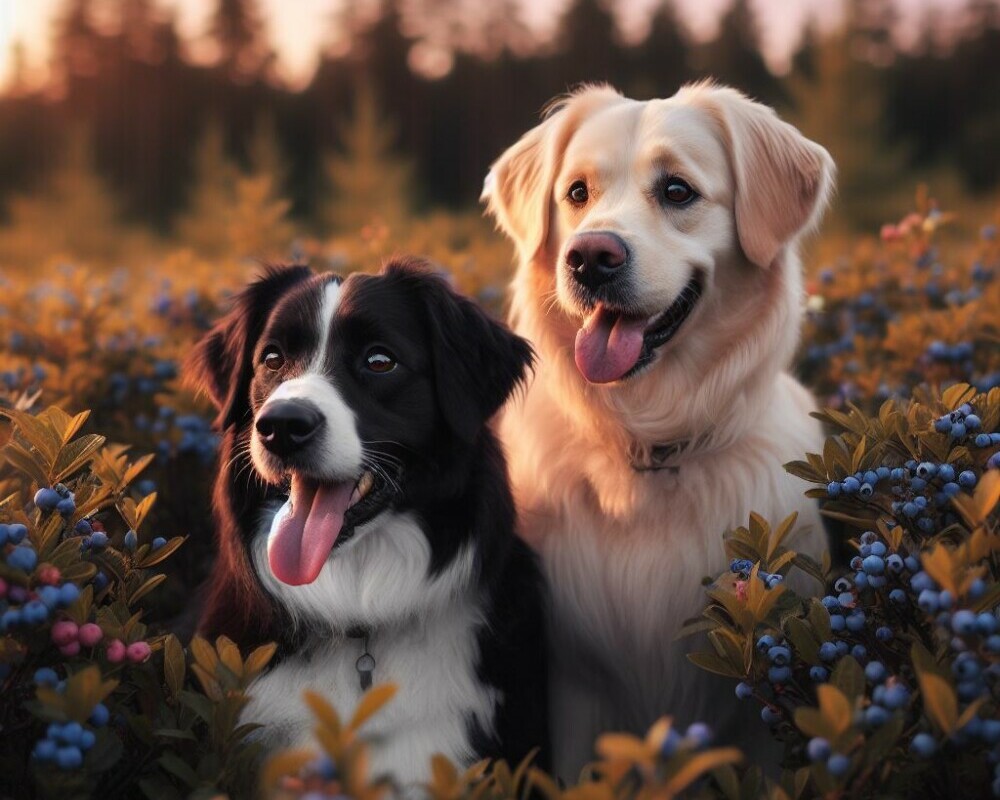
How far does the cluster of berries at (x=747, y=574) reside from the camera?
2539 millimetres

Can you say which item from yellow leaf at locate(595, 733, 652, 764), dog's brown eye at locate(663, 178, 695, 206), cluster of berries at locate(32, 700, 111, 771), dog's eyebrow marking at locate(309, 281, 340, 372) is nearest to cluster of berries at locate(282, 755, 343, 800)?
yellow leaf at locate(595, 733, 652, 764)

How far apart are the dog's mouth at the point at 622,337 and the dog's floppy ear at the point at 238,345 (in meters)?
0.95

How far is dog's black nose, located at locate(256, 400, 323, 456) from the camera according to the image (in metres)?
2.60

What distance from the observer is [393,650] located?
9.59 ft

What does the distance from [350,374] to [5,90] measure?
45.9 m

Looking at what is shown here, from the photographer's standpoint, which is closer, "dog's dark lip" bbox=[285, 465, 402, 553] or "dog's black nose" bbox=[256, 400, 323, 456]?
"dog's black nose" bbox=[256, 400, 323, 456]

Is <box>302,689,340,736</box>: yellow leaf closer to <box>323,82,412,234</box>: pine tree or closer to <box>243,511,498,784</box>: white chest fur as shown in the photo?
<box>243,511,498,784</box>: white chest fur

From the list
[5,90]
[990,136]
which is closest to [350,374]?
[990,136]

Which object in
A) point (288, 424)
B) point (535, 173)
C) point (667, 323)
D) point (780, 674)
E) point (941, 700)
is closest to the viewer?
point (941, 700)

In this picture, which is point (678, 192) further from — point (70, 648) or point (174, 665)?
point (70, 648)

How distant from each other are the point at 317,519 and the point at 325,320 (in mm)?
588

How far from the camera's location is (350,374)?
293cm

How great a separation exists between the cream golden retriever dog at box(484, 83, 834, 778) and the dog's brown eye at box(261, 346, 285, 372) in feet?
3.06

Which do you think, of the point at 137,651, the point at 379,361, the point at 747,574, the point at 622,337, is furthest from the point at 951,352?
the point at 137,651
